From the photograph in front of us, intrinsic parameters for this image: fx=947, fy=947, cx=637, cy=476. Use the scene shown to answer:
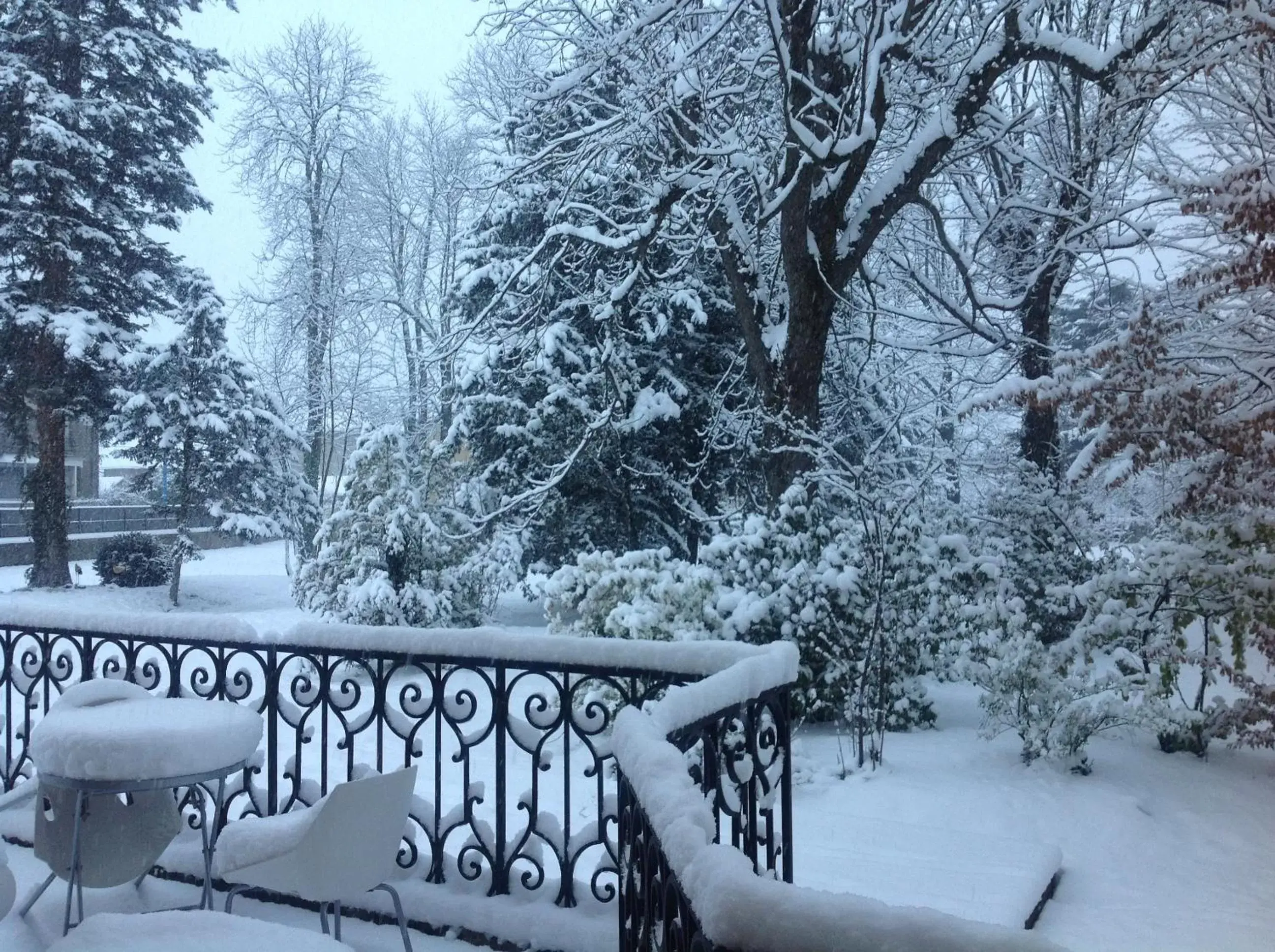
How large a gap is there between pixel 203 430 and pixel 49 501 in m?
2.35

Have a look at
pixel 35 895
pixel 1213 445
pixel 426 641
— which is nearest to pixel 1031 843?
pixel 1213 445

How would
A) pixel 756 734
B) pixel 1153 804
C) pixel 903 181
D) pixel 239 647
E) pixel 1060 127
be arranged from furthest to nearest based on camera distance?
pixel 1060 127, pixel 903 181, pixel 1153 804, pixel 239 647, pixel 756 734

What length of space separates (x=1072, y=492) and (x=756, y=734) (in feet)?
23.6

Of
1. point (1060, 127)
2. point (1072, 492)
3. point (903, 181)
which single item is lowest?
point (1072, 492)

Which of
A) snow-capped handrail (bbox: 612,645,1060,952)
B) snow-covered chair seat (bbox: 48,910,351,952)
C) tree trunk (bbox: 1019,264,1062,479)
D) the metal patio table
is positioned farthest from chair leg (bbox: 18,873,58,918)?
tree trunk (bbox: 1019,264,1062,479)

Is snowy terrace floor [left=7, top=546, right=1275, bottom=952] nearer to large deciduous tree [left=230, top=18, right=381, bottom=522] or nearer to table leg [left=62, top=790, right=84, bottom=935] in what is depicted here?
table leg [left=62, top=790, right=84, bottom=935]

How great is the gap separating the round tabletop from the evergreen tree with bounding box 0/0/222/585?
1289cm

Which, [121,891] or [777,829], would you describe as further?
[777,829]

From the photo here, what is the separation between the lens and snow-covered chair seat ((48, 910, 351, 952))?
65.9 inches

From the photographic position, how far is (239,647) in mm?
3422


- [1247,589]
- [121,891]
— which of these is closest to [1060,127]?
[1247,589]

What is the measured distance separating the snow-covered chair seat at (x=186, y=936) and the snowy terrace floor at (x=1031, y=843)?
1412 mm

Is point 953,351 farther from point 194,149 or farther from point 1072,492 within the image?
point 194,149

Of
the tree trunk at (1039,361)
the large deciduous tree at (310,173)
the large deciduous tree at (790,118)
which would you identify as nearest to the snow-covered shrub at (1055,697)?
the large deciduous tree at (790,118)
